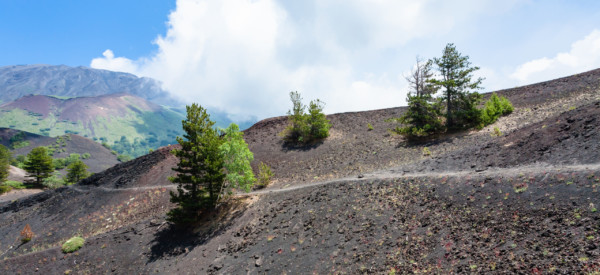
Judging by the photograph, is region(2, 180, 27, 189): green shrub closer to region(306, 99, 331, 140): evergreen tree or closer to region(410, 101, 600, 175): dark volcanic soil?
region(306, 99, 331, 140): evergreen tree

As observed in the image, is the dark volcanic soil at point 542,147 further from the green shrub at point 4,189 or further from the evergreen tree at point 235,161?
the green shrub at point 4,189

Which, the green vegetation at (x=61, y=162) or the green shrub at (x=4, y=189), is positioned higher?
the green vegetation at (x=61, y=162)

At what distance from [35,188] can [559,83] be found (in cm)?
7319

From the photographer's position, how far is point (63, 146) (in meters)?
91.1

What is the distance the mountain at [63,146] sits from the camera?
282ft

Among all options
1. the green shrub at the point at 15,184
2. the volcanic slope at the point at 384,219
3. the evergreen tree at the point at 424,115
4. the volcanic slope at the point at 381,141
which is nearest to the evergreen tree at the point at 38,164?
the green shrub at the point at 15,184

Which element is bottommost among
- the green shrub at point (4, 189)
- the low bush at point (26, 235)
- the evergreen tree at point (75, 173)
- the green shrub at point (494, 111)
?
the low bush at point (26, 235)

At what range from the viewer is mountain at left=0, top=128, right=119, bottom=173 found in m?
86.0

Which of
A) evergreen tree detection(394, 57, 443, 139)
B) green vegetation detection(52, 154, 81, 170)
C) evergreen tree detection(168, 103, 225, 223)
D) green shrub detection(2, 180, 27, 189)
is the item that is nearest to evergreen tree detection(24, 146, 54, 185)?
green shrub detection(2, 180, 27, 189)

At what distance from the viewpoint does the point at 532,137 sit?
14.8 m

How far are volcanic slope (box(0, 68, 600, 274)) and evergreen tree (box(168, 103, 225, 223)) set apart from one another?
4.74ft

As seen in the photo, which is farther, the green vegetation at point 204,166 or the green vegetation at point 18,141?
the green vegetation at point 18,141

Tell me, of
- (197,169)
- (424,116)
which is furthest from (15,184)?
(424,116)

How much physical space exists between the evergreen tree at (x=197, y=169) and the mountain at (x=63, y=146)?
81.3 m
